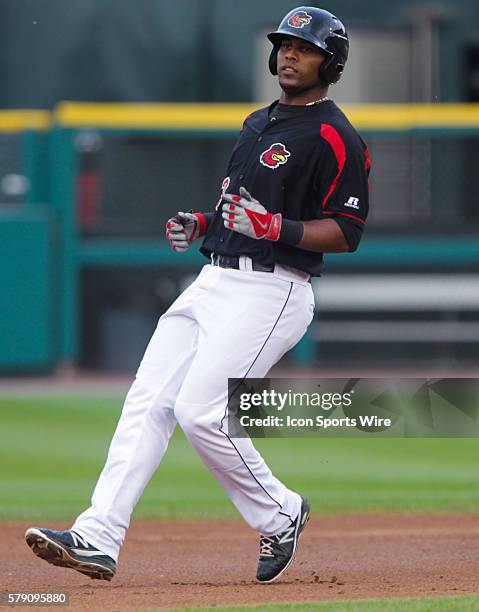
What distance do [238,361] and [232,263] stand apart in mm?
339

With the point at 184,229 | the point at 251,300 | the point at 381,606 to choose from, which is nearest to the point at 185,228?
the point at 184,229

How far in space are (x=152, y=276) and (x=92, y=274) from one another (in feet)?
1.75

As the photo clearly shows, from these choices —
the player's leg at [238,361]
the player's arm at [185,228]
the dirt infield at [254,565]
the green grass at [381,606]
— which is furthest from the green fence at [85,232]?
the green grass at [381,606]

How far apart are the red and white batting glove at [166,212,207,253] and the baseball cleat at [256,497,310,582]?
1.05 metres

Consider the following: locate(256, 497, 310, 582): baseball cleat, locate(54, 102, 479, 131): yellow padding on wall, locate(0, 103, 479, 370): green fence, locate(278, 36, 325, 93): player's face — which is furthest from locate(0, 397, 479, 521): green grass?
locate(54, 102, 479, 131): yellow padding on wall

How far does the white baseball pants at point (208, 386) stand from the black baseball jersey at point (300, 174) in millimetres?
72

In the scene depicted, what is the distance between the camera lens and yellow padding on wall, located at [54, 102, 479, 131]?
505 inches

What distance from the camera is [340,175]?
479 centimetres

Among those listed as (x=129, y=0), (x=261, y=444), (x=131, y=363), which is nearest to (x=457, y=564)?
(x=261, y=444)

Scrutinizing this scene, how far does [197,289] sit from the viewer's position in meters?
4.93

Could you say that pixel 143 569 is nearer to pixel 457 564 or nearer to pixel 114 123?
pixel 457 564

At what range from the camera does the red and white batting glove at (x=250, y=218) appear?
457cm

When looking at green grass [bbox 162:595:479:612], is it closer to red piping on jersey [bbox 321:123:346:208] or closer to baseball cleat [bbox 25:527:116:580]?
baseball cleat [bbox 25:527:116:580]

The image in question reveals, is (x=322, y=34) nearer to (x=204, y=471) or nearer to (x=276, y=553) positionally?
(x=276, y=553)
